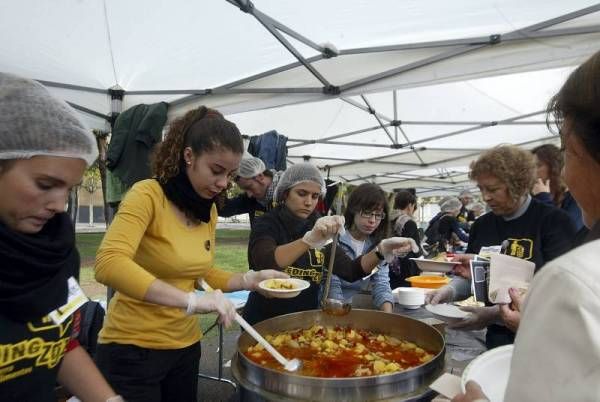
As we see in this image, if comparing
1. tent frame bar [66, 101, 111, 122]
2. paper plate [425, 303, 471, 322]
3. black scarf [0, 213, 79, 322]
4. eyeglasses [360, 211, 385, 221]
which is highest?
tent frame bar [66, 101, 111, 122]

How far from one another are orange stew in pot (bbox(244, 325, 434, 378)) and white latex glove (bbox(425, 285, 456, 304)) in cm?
56

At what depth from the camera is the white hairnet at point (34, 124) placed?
93 centimetres

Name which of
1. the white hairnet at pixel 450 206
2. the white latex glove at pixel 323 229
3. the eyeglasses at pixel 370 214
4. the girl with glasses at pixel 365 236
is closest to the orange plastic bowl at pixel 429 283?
the girl with glasses at pixel 365 236

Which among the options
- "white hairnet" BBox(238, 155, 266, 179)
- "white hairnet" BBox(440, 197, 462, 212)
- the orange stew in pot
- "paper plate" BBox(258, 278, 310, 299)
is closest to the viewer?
the orange stew in pot

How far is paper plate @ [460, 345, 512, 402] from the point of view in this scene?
3.64ft

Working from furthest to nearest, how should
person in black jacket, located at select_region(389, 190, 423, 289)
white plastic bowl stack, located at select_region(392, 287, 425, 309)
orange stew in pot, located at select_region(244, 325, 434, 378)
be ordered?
person in black jacket, located at select_region(389, 190, 423, 289), white plastic bowl stack, located at select_region(392, 287, 425, 309), orange stew in pot, located at select_region(244, 325, 434, 378)

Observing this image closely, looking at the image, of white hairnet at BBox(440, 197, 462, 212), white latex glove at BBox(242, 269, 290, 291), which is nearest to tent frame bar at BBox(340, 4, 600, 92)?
white latex glove at BBox(242, 269, 290, 291)

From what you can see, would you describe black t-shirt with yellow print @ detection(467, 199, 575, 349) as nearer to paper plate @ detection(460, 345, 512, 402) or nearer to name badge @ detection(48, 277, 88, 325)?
paper plate @ detection(460, 345, 512, 402)

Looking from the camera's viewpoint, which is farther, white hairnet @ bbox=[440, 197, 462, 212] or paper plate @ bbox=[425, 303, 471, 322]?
white hairnet @ bbox=[440, 197, 462, 212]

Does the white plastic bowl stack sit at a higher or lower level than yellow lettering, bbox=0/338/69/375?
lower

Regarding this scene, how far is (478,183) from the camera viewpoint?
2.48 meters

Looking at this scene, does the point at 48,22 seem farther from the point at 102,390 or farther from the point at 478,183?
the point at 478,183

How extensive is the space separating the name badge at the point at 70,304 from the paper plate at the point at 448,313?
1.68m

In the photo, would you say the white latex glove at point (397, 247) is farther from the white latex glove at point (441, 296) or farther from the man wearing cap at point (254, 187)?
the man wearing cap at point (254, 187)
